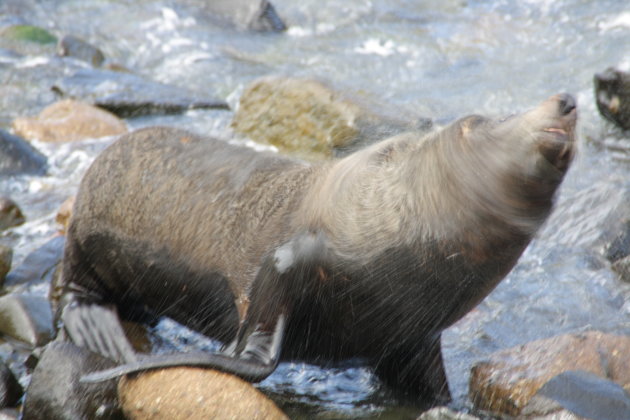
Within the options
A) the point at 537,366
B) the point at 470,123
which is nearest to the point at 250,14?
the point at 537,366

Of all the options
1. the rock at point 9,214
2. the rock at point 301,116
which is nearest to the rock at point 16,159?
the rock at point 9,214

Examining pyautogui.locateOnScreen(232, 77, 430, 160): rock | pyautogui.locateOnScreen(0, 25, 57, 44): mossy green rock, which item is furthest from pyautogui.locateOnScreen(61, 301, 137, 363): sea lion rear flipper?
pyautogui.locateOnScreen(0, 25, 57, 44): mossy green rock

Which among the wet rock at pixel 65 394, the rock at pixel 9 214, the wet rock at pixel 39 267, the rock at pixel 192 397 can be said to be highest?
the rock at pixel 192 397

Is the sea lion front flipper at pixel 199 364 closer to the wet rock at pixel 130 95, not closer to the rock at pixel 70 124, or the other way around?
the rock at pixel 70 124

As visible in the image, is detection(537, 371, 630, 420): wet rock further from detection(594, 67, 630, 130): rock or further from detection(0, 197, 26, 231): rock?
detection(594, 67, 630, 130): rock

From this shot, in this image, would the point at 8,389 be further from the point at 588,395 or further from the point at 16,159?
the point at 16,159

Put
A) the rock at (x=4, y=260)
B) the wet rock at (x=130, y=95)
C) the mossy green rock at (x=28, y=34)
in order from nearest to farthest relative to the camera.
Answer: the rock at (x=4, y=260) < the wet rock at (x=130, y=95) < the mossy green rock at (x=28, y=34)

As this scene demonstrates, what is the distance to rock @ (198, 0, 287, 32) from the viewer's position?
1321cm

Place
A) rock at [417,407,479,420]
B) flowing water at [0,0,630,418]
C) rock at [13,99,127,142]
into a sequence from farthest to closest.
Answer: rock at [13,99,127,142] < flowing water at [0,0,630,418] < rock at [417,407,479,420]

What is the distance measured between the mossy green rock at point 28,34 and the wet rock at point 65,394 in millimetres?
9004

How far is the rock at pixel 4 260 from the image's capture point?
18.6ft

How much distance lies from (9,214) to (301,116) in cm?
265

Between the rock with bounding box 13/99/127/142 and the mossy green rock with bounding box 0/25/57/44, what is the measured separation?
379 centimetres

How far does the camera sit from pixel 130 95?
934 cm
